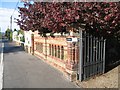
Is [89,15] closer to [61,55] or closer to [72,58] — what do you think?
[72,58]

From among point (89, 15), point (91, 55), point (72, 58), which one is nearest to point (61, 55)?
point (72, 58)

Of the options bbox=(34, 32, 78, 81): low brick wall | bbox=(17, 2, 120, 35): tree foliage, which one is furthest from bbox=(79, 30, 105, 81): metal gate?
bbox=(34, 32, 78, 81): low brick wall

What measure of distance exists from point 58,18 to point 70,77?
250 centimetres

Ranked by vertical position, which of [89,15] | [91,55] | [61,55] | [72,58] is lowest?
[61,55]

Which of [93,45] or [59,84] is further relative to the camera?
[93,45]

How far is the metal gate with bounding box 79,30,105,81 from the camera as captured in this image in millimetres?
12734

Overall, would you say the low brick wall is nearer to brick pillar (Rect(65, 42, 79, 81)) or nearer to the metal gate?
brick pillar (Rect(65, 42, 79, 81))

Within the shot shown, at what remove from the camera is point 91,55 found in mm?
13242

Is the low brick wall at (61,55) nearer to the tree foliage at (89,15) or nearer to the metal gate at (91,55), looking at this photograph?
the metal gate at (91,55)

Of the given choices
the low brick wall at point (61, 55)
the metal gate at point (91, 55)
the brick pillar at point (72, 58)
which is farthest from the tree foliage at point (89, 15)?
the low brick wall at point (61, 55)

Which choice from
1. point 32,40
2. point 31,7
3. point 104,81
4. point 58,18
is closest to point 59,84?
point 104,81

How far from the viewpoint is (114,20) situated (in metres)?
11.9

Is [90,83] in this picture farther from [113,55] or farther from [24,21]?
[24,21]

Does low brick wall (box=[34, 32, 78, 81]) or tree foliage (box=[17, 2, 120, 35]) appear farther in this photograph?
low brick wall (box=[34, 32, 78, 81])
